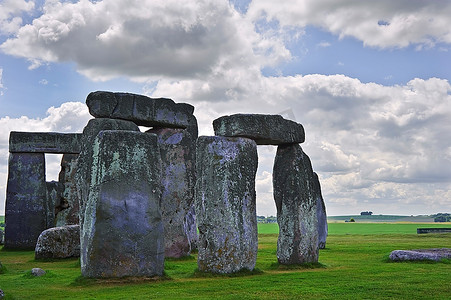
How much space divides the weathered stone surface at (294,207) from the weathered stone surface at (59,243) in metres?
6.93

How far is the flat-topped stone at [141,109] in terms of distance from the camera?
15922 millimetres

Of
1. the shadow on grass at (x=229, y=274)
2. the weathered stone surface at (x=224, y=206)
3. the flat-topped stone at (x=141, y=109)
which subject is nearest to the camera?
the shadow on grass at (x=229, y=274)

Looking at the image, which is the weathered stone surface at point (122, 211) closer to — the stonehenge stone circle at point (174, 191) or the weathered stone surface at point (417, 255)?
the stonehenge stone circle at point (174, 191)

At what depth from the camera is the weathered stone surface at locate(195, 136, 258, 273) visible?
40.9 ft

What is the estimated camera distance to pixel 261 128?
43.6 feet

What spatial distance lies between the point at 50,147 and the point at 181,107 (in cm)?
783

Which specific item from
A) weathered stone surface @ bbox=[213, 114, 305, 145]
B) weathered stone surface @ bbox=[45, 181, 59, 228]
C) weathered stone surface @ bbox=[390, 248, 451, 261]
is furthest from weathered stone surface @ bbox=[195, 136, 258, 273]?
weathered stone surface @ bbox=[45, 181, 59, 228]

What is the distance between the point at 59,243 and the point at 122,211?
280 inches

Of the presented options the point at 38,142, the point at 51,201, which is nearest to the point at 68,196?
the point at 51,201

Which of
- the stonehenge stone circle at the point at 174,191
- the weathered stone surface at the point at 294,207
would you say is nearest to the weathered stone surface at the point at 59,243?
the stonehenge stone circle at the point at 174,191

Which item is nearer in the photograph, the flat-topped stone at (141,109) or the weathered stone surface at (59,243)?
the flat-topped stone at (141,109)

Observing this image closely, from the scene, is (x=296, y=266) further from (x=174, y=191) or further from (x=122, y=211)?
(x=174, y=191)

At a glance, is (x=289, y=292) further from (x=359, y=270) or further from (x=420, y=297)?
(x=359, y=270)

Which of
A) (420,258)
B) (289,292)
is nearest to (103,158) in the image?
(289,292)
